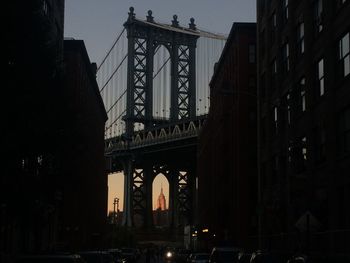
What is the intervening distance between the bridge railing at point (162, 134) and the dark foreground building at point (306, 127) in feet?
259

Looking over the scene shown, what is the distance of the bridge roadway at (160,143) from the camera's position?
137 meters

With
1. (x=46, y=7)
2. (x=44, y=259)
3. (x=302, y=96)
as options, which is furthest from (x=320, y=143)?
(x=44, y=259)

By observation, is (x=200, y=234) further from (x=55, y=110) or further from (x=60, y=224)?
(x=55, y=110)

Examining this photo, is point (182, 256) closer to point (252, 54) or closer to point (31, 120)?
point (252, 54)

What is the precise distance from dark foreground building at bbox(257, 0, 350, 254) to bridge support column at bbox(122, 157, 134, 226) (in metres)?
96.9

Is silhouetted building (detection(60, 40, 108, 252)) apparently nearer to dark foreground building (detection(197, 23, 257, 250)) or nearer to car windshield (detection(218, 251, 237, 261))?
car windshield (detection(218, 251, 237, 261))

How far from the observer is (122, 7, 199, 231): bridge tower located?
14975cm

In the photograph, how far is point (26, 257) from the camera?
17719mm

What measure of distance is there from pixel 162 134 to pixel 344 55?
105m

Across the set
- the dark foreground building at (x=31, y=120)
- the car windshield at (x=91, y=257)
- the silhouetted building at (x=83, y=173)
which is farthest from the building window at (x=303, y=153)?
the dark foreground building at (x=31, y=120)

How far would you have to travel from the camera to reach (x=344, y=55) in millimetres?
34500

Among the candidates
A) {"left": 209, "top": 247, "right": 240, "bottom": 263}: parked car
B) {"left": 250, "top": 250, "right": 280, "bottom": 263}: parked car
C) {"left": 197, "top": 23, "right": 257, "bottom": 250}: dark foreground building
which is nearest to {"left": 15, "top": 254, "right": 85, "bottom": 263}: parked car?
{"left": 250, "top": 250, "right": 280, "bottom": 263}: parked car

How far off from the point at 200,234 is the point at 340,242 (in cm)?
8206

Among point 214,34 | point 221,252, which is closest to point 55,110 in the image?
point 221,252
